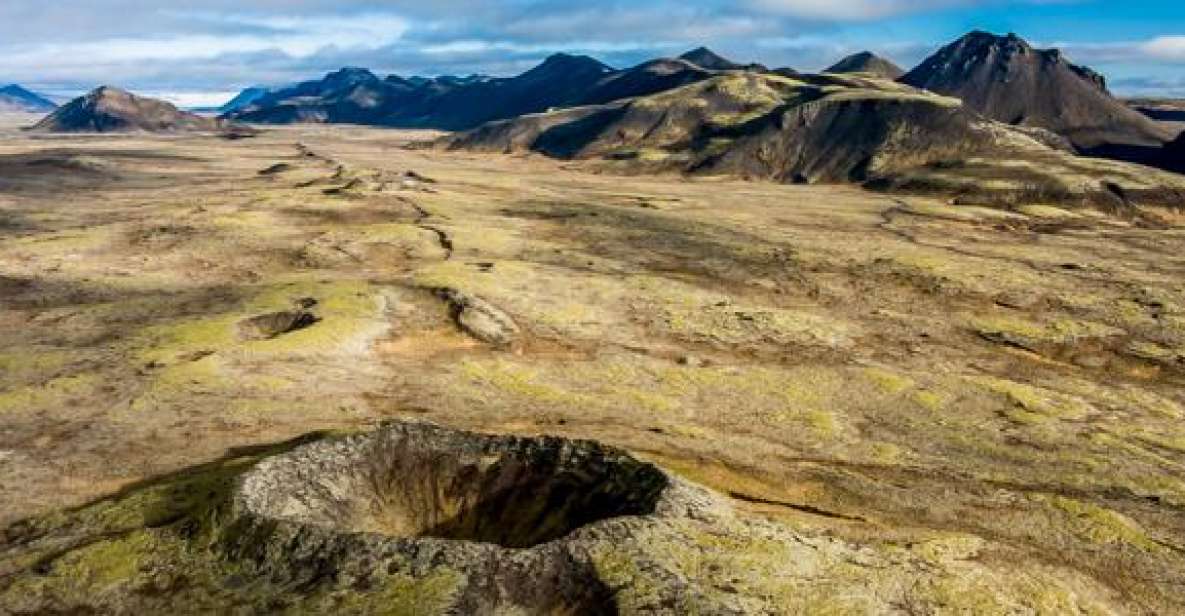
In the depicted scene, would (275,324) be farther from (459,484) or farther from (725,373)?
(459,484)

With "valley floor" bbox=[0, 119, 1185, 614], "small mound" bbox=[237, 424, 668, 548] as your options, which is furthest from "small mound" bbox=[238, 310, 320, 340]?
"small mound" bbox=[237, 424, 668, 548]

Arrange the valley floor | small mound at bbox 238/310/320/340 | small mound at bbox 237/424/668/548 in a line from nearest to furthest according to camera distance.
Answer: small mound at bbox 237/424/668/548 → the valley floor → small mound at bbox 238/310/320/340

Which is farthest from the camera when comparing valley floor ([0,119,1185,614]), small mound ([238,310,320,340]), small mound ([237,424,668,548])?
small mound ([238,310,320,340])

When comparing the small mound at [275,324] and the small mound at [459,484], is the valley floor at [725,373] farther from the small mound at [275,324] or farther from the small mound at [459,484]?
the small mound at [459,484]

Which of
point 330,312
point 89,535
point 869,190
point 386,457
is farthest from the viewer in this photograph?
point 869,190

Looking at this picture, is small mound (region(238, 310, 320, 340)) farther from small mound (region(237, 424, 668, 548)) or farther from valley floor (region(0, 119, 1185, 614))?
small mound (region(237, 424, 668, 548))

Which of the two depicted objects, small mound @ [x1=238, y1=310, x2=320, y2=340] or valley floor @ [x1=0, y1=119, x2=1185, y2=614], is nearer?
valley floor @ [x1=0, y1=119, x2=1185, y2=614]

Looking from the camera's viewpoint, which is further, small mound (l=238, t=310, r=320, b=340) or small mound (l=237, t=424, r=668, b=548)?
small mound (l=238, t=310, r=320, b=340)

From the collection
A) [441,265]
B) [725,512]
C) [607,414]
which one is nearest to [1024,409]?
[607,414]

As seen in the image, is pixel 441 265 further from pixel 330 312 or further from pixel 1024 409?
pixel 1024 409
